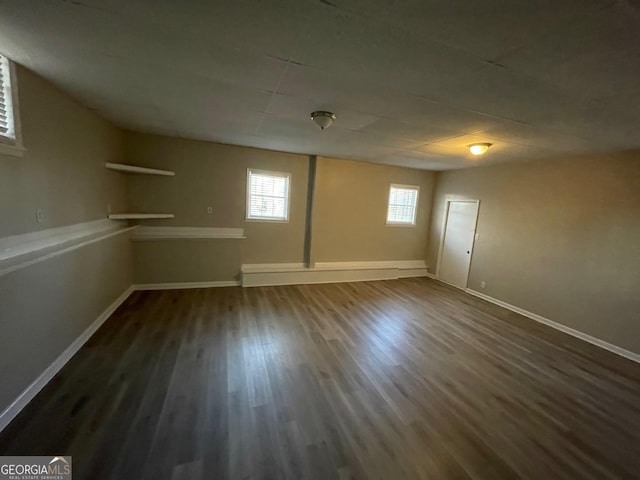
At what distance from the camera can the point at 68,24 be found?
5.00ft

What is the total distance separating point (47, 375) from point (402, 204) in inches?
253

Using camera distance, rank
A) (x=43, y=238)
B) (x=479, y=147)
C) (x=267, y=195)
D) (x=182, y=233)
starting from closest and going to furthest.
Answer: (x=43, y=238) < (x=479, y=147) < (x=182, y=233) < (x=267, y=195)

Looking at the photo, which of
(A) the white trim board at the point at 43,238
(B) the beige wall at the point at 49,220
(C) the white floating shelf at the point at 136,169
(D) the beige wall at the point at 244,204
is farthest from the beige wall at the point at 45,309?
(D) the beige wall at the point at 244,204

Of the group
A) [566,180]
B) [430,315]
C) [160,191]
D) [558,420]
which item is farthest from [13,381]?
[566,180]

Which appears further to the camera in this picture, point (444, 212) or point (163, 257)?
point (444, 212)

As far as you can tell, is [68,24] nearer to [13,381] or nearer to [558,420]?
[13,381]

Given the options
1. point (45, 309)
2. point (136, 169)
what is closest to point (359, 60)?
point (45, 309)

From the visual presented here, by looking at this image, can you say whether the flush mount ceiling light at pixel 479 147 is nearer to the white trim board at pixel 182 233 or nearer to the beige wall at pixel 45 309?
the white trim board at pixel 182 233

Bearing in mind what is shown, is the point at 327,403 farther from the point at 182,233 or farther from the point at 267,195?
the point at 267,195

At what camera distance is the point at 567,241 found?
157 inches

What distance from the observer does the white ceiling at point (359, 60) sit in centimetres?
130

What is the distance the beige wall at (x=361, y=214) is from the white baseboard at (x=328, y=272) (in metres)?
0.17

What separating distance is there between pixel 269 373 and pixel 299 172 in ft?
13.0

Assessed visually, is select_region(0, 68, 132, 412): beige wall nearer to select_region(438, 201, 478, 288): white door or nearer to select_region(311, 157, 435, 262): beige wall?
select_region(311, 157, 435, 262): beige wall
